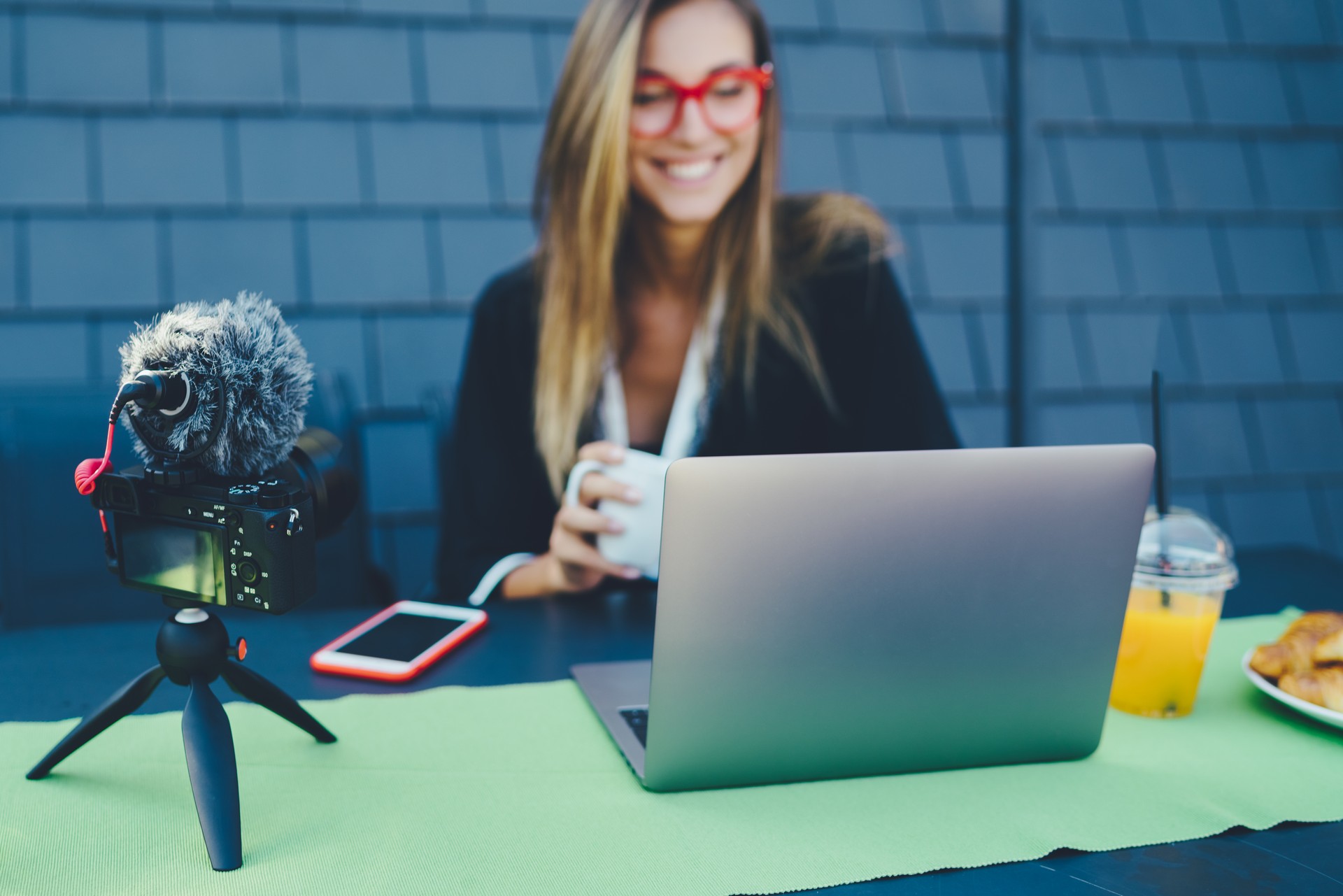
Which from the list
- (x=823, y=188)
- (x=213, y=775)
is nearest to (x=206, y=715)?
(x=213, y=775)

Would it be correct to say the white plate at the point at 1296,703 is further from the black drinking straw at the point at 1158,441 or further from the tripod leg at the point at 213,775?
the tripod leg at the point at 213,775

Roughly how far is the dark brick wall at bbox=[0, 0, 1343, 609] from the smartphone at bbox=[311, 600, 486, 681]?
0.79 meters

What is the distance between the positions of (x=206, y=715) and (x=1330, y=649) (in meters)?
0.85

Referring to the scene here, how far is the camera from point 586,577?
1205 millimetres

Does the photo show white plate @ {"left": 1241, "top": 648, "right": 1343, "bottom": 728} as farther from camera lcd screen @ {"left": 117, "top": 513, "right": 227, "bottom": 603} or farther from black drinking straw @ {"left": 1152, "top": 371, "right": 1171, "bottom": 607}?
camera lcd screen @ {"left": 117, "top": 513, "right": 227, "bottom": 603}

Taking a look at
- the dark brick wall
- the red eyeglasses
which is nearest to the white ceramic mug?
the red eyeglasses

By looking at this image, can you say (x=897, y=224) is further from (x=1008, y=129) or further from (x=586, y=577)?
(x=586, y=577)

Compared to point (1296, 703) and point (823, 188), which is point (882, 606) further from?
point (823, 188)

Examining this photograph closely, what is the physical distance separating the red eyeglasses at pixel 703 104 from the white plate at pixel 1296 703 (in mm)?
1025

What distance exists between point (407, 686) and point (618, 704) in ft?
0.66

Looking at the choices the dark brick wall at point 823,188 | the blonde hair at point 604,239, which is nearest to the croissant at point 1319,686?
the blonde hair at point 604,239

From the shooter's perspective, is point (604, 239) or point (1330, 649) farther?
point (604, 239)

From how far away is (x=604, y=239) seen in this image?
5.25 feet

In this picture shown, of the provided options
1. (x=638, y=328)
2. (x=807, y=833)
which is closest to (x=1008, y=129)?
(x=638, y=328)
